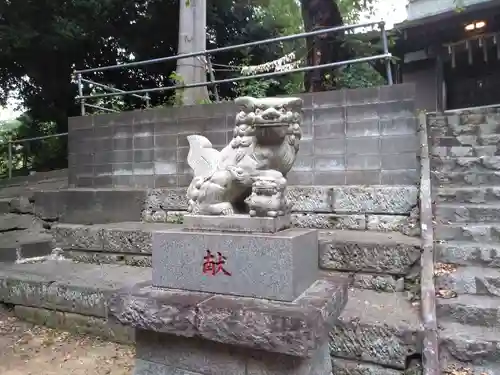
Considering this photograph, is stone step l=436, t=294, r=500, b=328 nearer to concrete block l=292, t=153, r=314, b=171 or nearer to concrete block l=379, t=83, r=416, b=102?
concrete block l=292, t=153, r=314, b=171

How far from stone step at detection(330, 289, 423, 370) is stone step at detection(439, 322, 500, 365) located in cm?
23

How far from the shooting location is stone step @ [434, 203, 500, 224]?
4141 mm

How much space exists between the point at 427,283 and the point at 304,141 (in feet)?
7.80

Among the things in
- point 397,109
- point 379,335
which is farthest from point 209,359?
point 397,109

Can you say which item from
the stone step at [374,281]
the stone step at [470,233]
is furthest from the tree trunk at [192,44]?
the stone step at [470,233]

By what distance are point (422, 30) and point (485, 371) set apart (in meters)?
8.71

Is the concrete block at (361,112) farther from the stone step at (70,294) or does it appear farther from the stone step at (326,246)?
the stone step at (70,294)

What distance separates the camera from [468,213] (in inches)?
166

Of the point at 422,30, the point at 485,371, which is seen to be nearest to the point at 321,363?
the point at 485,371

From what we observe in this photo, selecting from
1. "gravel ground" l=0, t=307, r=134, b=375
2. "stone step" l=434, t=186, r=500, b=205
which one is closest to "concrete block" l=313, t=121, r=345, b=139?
"stone step" l=434, t=186, r=500, b=205

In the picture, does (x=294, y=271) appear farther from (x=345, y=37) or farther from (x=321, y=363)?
(x=345, y=37)

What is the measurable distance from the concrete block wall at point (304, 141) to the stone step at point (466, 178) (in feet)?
2.99

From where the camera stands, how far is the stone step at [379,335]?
8.80 feet

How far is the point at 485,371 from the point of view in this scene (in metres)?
2.63
